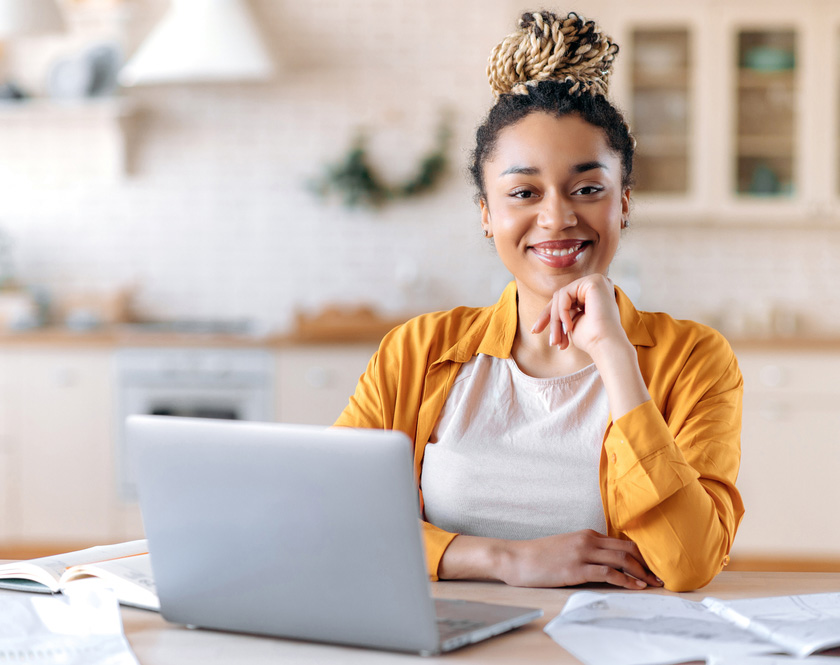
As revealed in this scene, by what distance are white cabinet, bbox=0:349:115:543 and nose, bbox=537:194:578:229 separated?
285 cm

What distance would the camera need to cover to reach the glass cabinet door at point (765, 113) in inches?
161

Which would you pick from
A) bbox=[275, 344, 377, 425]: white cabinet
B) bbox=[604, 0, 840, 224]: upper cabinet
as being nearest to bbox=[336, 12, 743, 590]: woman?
bbox=[275, 344, 377, 425]: white cabinet

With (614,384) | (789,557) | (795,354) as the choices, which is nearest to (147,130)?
(795,354)

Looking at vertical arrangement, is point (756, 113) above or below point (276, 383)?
above

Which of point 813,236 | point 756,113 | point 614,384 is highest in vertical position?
point 756,113

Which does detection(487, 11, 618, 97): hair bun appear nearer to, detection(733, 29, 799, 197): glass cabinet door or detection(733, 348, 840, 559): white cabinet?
detection(733, 348, 840, 559): white cabinet

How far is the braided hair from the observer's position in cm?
153

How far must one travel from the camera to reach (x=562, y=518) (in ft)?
4.72

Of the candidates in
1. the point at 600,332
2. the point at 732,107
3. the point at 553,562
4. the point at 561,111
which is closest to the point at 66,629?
the point at 553,562

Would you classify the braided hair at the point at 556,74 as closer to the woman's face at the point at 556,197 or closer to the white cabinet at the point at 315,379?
the woman's face at the point at 556,197

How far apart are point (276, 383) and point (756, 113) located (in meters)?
2.35

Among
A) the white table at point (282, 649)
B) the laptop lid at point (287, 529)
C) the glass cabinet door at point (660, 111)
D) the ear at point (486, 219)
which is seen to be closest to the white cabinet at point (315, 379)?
the glass cabinet door at point (660, 111)

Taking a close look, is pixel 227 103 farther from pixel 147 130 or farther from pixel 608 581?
pixel 608 581

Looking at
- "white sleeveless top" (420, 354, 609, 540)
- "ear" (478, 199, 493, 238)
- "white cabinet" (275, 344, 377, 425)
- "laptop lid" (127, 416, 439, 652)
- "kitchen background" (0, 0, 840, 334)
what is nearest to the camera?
"laptop lid" (127, 416, 439, 652)
